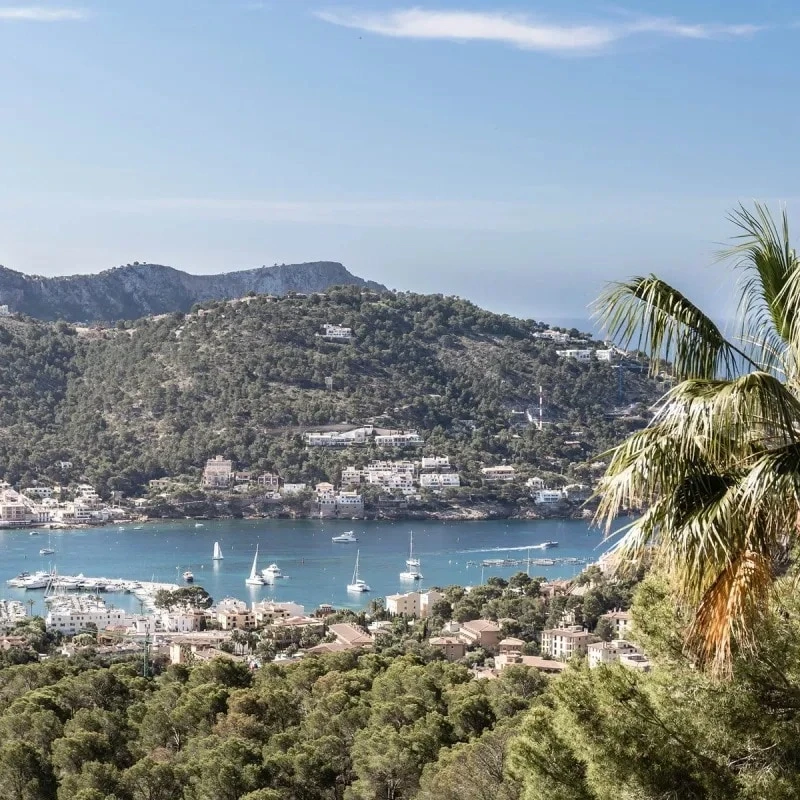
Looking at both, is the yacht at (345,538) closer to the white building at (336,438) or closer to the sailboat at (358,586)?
the sailboat at (358,586)

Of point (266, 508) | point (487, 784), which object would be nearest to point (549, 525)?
point (266, 508)

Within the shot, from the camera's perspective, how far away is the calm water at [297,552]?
98.9 ft

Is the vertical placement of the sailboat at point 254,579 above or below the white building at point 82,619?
below

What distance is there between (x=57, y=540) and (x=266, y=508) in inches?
286

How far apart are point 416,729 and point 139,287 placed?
7931 cm

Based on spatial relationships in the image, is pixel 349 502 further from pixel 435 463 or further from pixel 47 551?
pixel 47 551

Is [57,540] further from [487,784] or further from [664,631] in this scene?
[664,631]

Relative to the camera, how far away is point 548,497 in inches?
1762

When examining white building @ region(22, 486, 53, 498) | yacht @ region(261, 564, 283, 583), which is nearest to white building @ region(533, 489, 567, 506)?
yacht @ region(261, 564, 283, 583)

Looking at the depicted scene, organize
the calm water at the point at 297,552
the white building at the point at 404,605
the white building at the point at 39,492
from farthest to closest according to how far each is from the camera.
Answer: the white building at the point at 39,492 → the calm water at the point at 297,552 → the white building at the point at 404,605

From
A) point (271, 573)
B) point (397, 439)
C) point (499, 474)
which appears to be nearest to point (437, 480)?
point (499, 474)

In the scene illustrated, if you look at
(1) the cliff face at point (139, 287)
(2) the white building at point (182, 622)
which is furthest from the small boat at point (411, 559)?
(1) the cliff face at point (139, 287)

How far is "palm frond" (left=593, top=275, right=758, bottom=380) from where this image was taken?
7.36ft

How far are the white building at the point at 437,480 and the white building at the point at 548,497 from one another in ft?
8.60
